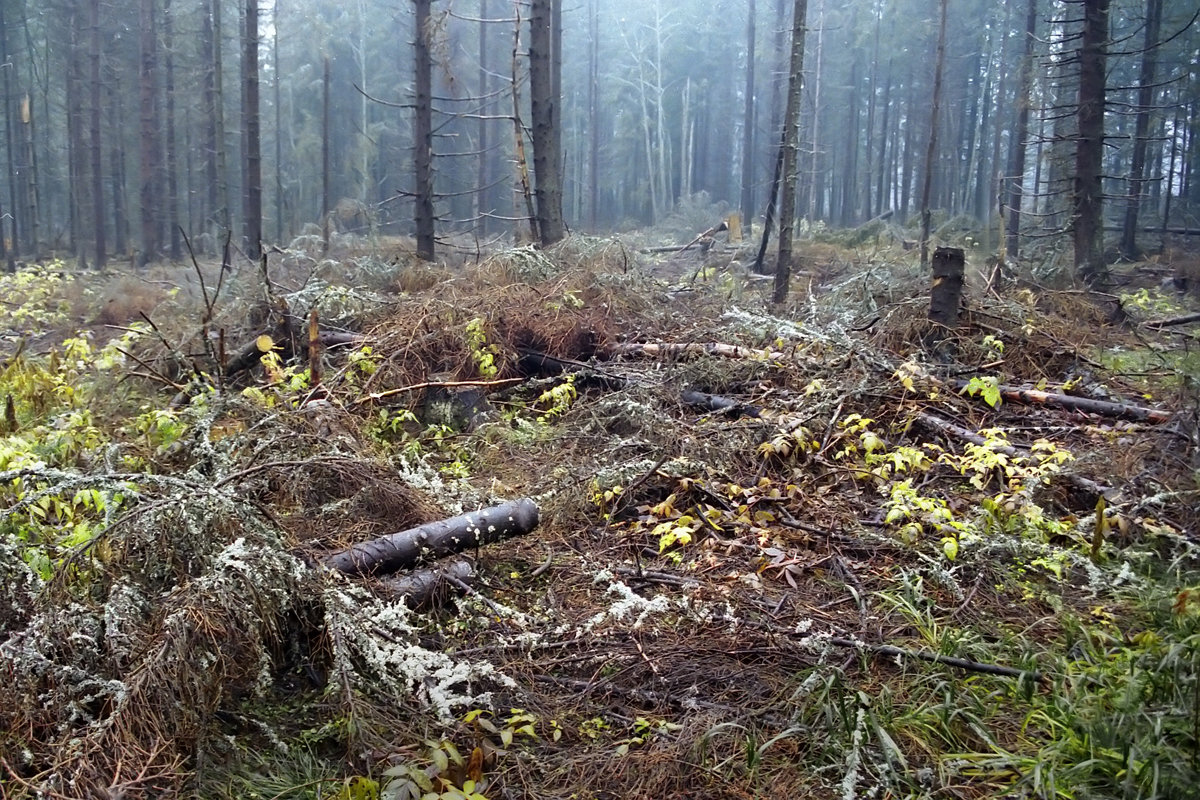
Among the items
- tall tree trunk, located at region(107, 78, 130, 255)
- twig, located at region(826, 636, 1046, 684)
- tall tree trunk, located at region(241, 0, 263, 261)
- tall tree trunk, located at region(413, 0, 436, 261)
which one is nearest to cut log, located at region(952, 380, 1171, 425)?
twig, located at region(826, 636, 1046, 684)

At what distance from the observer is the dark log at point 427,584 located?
3.93 metres

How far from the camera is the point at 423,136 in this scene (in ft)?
45.1

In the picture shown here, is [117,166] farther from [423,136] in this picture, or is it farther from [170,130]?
[423,136]

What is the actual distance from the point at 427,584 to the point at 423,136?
11.4 metres

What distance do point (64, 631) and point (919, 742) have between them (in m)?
3.10

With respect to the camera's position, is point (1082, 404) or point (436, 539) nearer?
point (436, 539)

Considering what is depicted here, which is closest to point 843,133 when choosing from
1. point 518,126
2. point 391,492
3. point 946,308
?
point 518,126

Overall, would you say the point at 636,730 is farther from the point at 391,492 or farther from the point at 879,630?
the point at 391,492

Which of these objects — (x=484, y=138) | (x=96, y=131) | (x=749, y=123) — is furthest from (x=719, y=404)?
(x=749, y=123)

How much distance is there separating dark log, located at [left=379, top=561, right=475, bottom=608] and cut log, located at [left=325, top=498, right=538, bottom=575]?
0.31ft

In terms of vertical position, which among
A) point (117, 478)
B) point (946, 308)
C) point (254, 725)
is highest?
point (946, 308)

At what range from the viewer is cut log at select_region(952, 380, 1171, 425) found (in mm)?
5699

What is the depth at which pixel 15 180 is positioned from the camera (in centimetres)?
3466

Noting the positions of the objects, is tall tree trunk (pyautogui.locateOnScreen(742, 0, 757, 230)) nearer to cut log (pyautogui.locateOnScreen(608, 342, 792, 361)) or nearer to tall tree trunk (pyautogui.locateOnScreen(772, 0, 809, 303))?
tall tree trunk (pyautogui.locateOnScreen(772, 0, 809, 303))
